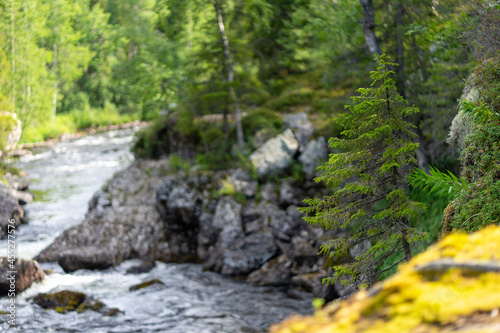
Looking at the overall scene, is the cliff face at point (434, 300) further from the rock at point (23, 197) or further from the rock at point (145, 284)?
the rock at point (23, 197)

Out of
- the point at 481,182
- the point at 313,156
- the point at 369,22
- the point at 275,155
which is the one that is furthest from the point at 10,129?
the point at 481,182

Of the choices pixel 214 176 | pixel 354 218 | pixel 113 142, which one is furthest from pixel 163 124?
pixel 354 218

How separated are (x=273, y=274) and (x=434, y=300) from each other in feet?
30.6

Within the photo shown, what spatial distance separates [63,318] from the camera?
29.6ft

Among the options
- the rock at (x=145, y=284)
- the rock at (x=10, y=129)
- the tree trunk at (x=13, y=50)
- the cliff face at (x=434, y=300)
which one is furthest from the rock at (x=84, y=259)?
the tree trunk at (x=13, y=50)

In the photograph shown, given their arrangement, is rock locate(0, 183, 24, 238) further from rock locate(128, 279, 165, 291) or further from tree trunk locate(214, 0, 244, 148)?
tree trunk locate(214, 0, 244, 148)

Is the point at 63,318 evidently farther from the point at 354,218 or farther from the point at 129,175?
the point at 129,175

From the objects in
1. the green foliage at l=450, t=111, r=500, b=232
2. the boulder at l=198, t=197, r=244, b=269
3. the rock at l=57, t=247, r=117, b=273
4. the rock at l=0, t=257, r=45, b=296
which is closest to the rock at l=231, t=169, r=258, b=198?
the boulder at l=198, t=197, r=244, b=269

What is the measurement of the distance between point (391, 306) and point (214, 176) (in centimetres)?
1256

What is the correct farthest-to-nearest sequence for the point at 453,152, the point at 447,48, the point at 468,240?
the point at 453,152 → the point at 447,48 → the point at 468,240

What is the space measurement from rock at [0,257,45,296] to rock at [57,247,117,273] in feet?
3.70

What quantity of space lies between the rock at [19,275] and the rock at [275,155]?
7.07 metres

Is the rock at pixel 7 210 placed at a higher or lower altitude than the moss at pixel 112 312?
higher

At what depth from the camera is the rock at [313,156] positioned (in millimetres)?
13016
